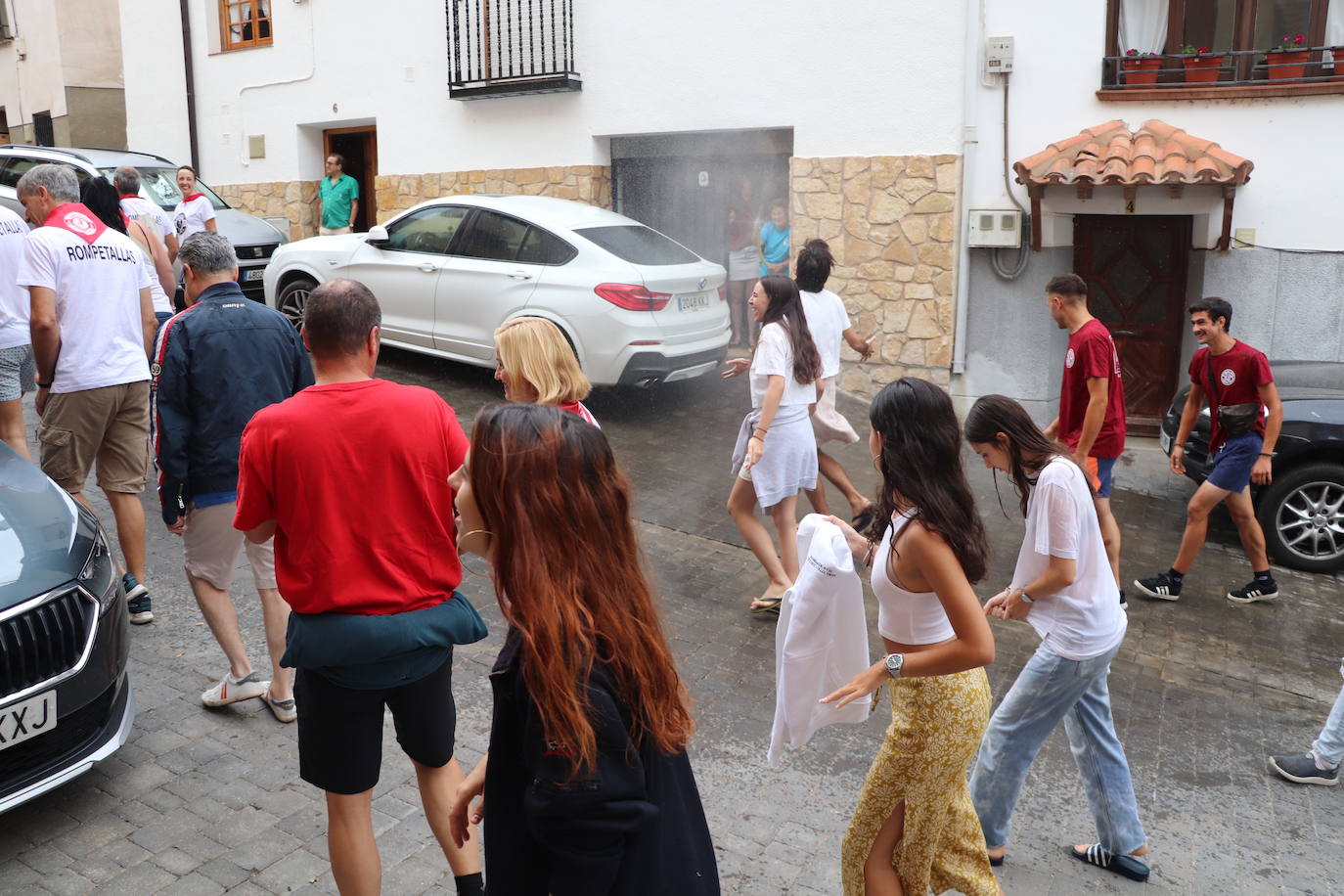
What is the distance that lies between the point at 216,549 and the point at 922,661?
291cm

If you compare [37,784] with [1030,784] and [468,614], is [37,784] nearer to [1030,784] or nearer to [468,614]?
[468,614]

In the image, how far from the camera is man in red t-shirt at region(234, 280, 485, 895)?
2.96m

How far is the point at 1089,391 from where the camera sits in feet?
19.9

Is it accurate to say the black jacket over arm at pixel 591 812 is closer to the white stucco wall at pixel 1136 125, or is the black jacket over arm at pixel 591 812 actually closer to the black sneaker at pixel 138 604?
the black sneaker at pixel 138 604

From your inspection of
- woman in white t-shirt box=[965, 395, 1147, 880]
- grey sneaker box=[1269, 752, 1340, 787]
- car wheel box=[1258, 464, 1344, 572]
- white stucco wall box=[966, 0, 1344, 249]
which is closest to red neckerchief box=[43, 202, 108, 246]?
woman in white t-shirt box=[965, 395, 1147, 880]

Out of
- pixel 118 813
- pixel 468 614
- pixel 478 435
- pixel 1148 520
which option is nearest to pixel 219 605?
pixel 118 813

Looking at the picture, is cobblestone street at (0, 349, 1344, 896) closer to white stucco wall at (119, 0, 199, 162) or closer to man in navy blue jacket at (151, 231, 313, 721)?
man in navy blue jacket at (151, 231, 313, 721)

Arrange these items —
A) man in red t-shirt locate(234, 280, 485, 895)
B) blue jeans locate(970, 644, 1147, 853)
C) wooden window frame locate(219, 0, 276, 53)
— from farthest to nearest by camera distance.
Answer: wooden window frame locate(219, 0, 276, 53)
blue jeans locate(970, 644, 1147, 853)
man in red t-shirt locate(234, 280, 485, 895)

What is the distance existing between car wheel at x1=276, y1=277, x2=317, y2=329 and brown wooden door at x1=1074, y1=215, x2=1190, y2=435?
22.7 feet

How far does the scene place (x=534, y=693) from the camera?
189 centimetres

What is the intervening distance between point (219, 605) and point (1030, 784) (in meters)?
3.24

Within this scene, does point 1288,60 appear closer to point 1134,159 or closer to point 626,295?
point 1134,159

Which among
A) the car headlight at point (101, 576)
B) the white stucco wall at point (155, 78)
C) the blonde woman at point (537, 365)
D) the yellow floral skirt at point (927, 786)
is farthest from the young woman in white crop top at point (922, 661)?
the white stucco wall at point (155, 78)

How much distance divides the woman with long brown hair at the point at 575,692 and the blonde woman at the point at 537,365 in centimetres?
161
